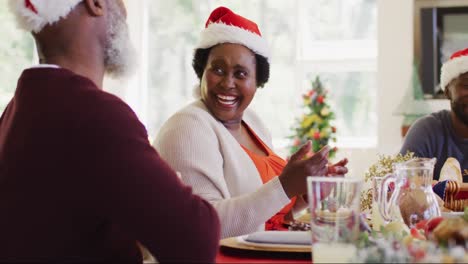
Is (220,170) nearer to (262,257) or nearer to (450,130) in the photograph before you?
(262,257)

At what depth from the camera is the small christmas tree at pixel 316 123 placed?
6055 mm

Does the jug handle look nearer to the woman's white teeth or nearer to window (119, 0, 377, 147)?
the woman's white teeth

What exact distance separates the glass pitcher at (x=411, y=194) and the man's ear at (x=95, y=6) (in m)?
0.73

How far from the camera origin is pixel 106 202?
1.16 meters

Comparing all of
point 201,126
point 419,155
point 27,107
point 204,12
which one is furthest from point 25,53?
point 27,107

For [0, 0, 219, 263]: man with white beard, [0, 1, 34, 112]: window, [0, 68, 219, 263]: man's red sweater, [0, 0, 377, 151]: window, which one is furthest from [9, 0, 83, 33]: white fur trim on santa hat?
[0, 0, 377, 151]: window

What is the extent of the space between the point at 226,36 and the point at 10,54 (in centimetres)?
327

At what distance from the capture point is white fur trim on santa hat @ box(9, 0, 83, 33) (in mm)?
1335

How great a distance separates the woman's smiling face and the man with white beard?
3.28ft

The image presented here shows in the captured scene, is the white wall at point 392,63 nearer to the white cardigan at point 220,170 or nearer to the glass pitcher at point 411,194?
the white cardigan at point 220,170

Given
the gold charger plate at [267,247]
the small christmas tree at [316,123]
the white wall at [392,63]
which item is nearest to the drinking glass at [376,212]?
the gold charger plate at [267,247]

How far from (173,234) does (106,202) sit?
4.9 inches

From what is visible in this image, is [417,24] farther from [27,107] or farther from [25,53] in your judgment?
[27,107]

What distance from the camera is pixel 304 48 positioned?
666 cm
